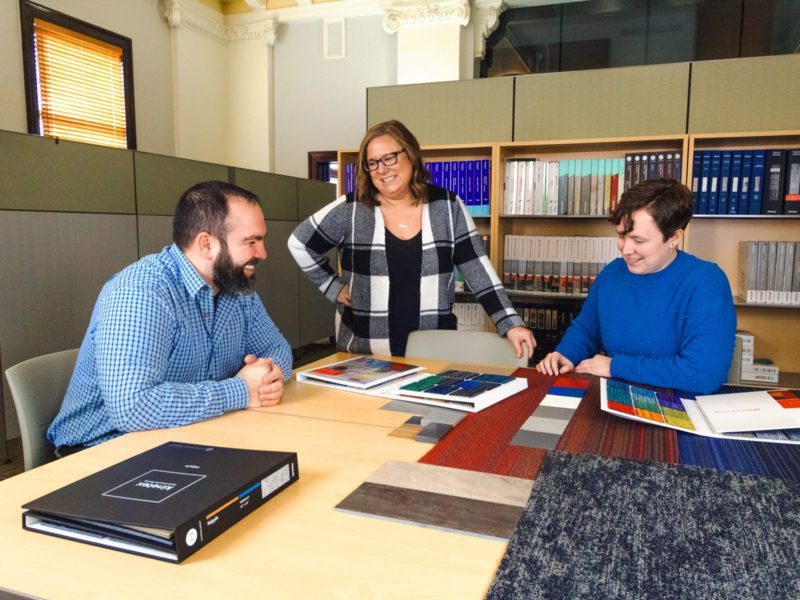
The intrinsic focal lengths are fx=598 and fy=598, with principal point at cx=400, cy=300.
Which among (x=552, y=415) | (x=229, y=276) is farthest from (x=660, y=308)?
(x=229, y=276)

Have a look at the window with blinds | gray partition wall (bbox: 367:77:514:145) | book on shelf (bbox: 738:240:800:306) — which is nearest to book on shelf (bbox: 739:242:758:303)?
book on shelf (bbox: 738:240:800:306)

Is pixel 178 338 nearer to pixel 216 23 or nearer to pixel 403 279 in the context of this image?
pixel 403 279

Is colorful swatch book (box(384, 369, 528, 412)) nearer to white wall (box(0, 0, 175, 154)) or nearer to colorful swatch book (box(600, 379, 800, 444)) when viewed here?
colorful swatch book (box(600, 379, 800, 444))

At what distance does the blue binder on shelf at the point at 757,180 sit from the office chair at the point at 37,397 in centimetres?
312

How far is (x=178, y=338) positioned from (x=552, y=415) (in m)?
0.90

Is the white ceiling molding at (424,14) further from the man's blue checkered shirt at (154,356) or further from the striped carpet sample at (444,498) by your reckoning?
the striped carpet sample at (444,498)

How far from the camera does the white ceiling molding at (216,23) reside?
17.8 ft

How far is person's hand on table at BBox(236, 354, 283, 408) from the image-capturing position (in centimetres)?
143

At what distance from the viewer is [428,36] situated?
5.18m

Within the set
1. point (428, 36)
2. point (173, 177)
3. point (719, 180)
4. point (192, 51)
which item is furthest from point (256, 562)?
point (192, 51)

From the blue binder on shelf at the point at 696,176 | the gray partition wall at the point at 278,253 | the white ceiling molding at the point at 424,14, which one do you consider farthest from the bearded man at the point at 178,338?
the white ceiling molding at the point at 424,14

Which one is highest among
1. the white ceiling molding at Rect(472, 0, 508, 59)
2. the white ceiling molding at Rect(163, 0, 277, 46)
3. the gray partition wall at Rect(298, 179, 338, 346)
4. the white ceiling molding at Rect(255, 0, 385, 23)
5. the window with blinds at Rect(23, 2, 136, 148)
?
the white ceiling molding at Rect(255, 0, 385, 23)

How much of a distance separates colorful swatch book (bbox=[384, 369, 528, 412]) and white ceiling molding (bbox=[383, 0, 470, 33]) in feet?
13.9

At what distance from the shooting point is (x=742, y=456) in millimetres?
1124
